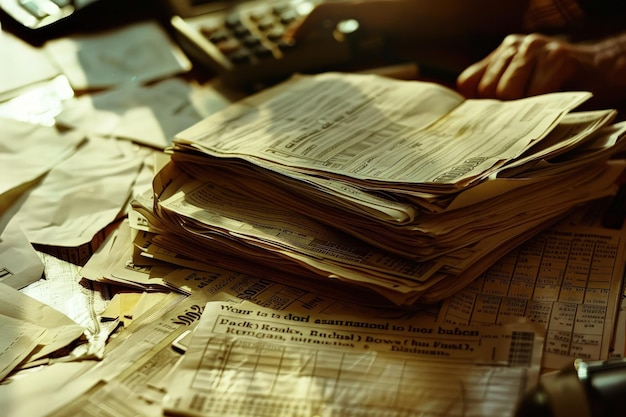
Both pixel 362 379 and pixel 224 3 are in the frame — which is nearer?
Answer: pixel 362 379

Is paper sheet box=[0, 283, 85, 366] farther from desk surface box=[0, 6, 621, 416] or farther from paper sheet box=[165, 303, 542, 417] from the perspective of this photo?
paper sheet box=[165, 303, 542, 417]

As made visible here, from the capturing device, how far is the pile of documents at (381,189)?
0.54 metres

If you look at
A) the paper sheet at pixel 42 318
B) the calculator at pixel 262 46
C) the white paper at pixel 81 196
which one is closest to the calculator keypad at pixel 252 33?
the calculator at pixel 262 46

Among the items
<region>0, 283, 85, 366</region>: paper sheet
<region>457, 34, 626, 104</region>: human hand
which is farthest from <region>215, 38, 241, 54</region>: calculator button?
<region>0, 283, 85, 366</region>: paper sheet

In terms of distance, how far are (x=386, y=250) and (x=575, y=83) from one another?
17.8 inches

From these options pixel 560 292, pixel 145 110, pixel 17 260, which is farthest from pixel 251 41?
pixel 560 292

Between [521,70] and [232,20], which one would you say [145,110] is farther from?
[521,70]

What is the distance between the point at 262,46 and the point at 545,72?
41 cm

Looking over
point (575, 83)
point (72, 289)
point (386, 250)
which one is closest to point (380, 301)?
point (386, 250)

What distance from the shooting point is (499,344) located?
50 centimetres

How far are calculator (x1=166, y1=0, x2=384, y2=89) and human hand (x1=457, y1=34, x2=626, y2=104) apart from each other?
8.5 inches

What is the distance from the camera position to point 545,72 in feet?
2.74

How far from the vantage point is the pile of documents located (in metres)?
0.54

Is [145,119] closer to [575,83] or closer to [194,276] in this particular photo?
[194,276]
